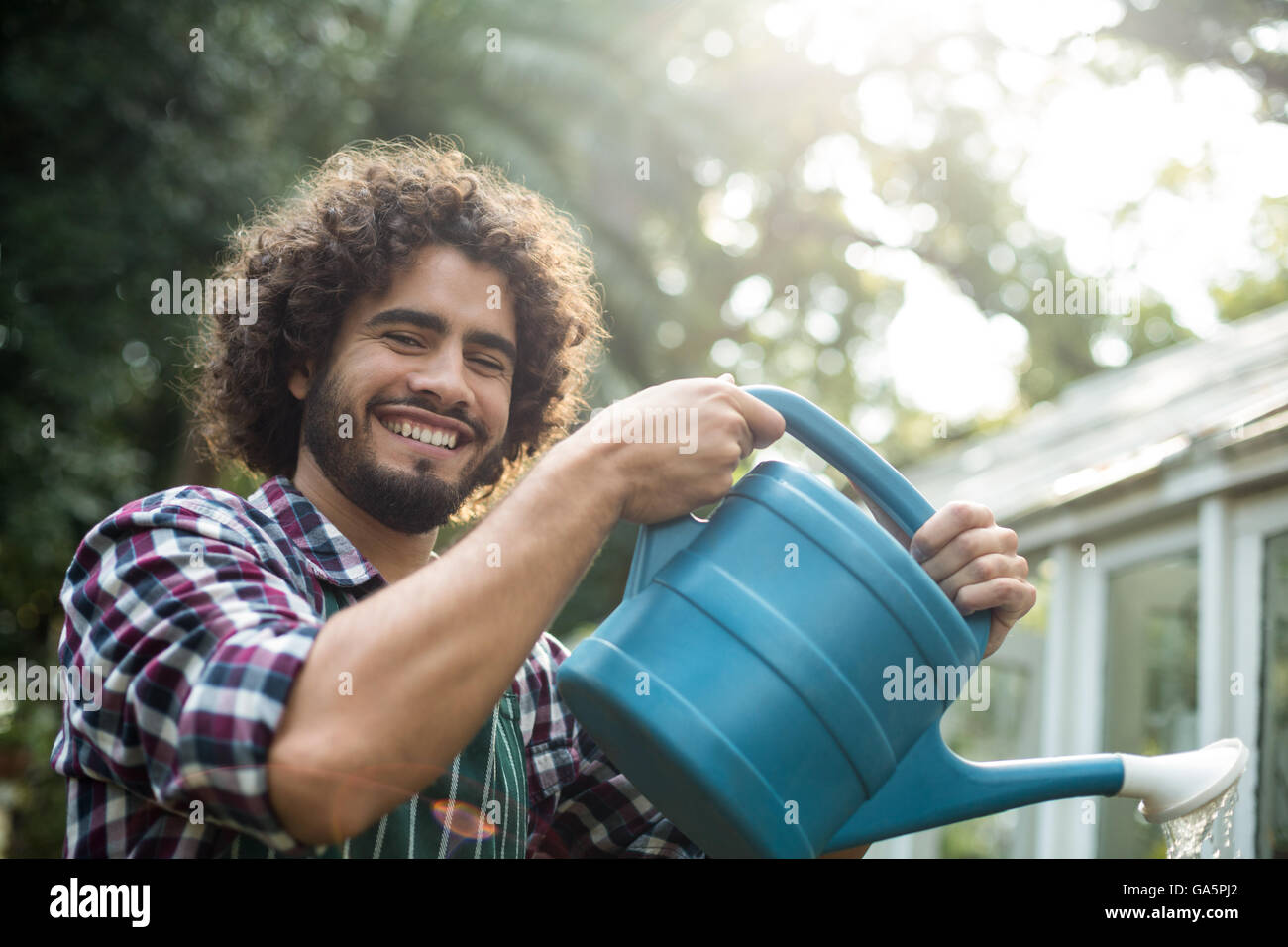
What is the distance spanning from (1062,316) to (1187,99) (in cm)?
467

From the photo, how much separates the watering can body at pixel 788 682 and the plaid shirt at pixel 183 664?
0.31 metres

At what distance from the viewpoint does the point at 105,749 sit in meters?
1.06

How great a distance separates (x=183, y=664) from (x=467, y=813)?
50cm

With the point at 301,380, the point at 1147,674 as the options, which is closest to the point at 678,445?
the point at 301,380

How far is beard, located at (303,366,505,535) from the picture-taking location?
1.47 meters

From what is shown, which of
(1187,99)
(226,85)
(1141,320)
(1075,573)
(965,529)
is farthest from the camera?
(1141,320)

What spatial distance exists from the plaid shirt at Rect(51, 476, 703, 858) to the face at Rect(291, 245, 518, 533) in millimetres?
147

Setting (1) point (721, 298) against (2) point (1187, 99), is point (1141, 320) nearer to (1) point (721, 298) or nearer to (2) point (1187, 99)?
(2) point (1187, 99)

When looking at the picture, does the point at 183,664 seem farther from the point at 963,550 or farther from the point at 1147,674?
the point at 1147,674

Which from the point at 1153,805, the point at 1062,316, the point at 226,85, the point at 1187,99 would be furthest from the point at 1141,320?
the point at 1153,805

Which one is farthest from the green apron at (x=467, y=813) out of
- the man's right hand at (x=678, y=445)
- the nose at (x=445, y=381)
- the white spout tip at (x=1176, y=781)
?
the white spout tip at (x=1176, y=781)

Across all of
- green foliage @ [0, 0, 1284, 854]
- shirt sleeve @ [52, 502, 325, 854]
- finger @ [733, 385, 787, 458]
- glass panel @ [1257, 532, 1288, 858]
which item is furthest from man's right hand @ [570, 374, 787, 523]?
green foliage @ [0, 0, 1284, 854]

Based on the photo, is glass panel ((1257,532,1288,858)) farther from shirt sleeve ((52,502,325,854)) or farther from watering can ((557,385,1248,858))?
shirt sleeve ((52,502,325,854))

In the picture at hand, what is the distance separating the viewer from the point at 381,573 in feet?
5.12
